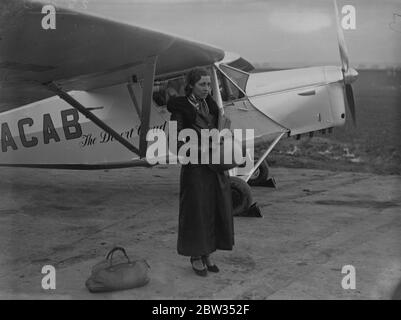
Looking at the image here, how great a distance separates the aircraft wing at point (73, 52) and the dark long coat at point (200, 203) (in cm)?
129

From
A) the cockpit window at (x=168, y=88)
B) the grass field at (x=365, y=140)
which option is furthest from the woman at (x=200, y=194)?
the grass field at (x=365, y=140)

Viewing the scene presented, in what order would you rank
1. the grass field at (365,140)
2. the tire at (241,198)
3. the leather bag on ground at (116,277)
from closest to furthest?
1. the leather bag on ground at (116,277)
2. the tire at (241,198)
3. the grass field at (365,140)

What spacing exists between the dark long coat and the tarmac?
0.31 meters

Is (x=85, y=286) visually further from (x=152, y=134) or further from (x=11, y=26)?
(x=152, y=134)

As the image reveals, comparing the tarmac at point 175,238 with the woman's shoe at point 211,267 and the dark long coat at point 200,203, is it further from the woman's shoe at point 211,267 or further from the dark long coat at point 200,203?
the dark long coat at point 200,203

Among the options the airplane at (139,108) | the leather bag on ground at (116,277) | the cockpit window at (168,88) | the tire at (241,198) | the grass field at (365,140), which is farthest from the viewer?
the grass field at (365,140)

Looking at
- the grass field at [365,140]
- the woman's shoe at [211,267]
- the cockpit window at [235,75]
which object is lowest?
the woman's shoe at [211,267]

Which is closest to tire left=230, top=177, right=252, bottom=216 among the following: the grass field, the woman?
the woman

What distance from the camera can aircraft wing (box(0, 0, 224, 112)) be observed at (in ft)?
13.8

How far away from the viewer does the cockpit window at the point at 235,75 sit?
6.96 meters

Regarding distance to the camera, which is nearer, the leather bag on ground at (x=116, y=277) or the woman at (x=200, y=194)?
the leather bag on ground at (x=116, y=277)

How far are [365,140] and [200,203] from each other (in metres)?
8.22

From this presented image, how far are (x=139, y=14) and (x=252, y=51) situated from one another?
254cm

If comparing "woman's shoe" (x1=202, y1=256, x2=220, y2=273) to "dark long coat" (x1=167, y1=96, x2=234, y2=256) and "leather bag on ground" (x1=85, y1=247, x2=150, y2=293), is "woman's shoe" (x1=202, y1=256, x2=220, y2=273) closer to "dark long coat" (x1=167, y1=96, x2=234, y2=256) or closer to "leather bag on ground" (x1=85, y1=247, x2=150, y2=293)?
"dark long coat" (x1=167, y1=96, x2=234, y2=256)
